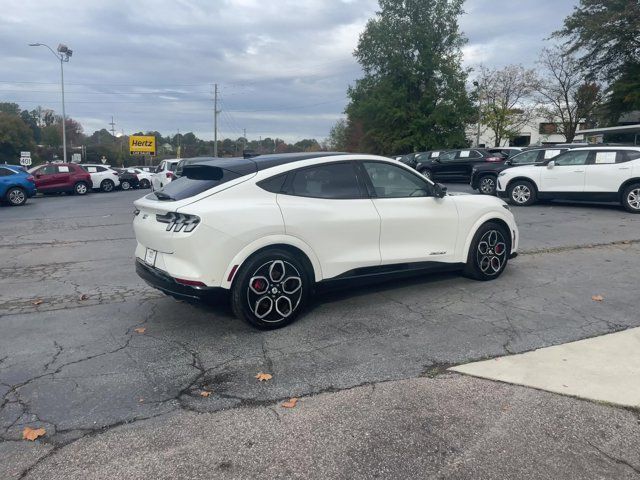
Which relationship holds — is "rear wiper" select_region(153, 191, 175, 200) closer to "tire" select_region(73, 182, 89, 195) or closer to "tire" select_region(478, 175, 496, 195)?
"tire" select_region(478, 175, 496, 195)

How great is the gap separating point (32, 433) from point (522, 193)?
45.6ft

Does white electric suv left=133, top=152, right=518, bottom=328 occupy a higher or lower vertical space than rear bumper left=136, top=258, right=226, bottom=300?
higher

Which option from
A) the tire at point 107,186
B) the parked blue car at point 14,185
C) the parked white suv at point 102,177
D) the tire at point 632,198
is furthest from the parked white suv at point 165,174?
the tire at point 632,198

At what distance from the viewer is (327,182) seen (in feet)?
16.9

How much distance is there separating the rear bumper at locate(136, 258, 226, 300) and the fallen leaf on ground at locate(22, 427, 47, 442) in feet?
5.29

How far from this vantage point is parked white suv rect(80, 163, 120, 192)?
91.5 feet

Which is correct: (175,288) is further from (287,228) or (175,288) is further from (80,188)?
(80,188)

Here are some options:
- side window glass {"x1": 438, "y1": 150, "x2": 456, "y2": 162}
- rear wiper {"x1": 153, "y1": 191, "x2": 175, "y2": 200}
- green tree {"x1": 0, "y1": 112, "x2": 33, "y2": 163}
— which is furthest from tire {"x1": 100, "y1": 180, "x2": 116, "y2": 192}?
green tree {"x1": 0, "y1": 112, "x2": 33, "y2": 163}

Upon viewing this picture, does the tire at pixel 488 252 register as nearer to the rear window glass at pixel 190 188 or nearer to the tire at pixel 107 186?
the rear window glass at pixel 190 188

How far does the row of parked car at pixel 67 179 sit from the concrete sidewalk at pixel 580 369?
59.5ft

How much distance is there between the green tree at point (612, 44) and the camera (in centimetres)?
3275

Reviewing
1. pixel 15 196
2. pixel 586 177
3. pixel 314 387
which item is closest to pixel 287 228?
pixel 314 387

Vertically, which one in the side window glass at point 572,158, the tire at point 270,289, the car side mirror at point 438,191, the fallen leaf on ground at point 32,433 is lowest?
the fallen leaf on ground at point 32,433

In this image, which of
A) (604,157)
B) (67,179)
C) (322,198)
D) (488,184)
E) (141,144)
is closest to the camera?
(322,198)
